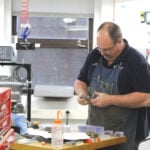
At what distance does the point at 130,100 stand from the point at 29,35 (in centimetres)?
209

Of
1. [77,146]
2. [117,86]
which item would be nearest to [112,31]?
[117,86]

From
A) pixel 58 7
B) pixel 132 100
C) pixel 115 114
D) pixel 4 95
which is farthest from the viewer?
pixel 58 7

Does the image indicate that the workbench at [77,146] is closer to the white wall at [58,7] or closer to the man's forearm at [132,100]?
the man's forearm at [132,100]

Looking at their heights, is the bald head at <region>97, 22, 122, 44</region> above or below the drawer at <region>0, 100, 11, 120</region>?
above

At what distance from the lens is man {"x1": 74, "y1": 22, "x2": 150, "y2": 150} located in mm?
2275

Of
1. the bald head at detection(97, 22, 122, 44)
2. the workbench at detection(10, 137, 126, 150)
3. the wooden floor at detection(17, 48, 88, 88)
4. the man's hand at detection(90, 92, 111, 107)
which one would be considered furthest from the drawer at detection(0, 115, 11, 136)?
the wooden floor at detection(17, 48, 88, 88)

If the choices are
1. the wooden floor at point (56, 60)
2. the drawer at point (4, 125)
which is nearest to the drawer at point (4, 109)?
the drawer at point (4, 125)

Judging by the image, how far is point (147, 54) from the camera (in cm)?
376

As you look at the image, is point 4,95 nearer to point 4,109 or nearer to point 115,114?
point 4,109

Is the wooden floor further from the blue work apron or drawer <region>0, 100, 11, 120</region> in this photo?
drawer <region>0, 100, 11, 120</region>

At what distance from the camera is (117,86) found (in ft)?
7.69

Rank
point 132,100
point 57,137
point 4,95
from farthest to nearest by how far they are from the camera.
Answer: point 132,100
point 57,137
point 4,95

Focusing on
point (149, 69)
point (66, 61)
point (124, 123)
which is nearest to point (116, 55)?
point (149, 69)

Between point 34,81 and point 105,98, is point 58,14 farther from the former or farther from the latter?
point 105,98
